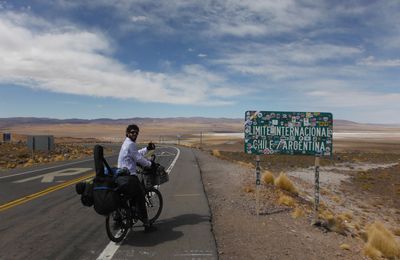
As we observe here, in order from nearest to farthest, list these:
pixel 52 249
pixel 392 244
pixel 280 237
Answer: pixel 52 249 → pixel 280 237 → pixel 392 244

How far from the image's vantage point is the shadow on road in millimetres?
7371

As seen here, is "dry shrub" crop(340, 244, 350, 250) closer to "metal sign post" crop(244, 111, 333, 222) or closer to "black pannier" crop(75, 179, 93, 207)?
"metal sign post" crop(244, 111, 333, 222)

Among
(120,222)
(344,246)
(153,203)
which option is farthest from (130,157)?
(344,246)

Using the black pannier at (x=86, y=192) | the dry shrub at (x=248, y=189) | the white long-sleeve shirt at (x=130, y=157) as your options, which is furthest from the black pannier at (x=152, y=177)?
the dry shrub at (x=248, y=189)

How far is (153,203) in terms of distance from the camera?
341 inches

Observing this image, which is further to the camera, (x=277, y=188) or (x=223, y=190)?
(x=277, y=188)

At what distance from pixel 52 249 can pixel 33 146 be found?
88.1ft

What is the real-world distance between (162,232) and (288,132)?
13.9ft

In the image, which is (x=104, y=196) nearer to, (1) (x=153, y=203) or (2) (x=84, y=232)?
(2) (x=84, y=232)

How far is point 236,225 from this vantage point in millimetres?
9117

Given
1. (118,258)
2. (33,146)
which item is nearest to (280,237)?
(118,258)

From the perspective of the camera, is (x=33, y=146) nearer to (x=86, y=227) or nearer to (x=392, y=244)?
(x=86, y=227)

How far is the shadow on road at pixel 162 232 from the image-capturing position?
24.2 ft

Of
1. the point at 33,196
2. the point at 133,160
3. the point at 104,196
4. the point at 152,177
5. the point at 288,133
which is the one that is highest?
the point at 288,133
